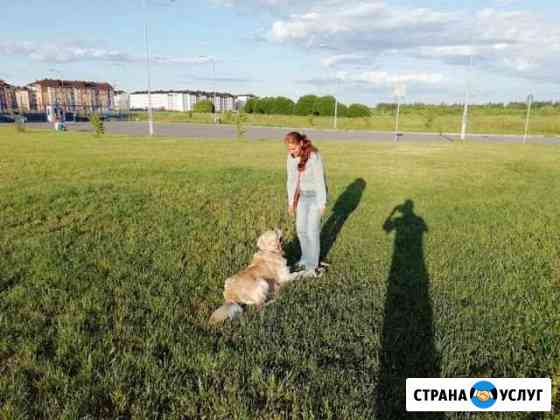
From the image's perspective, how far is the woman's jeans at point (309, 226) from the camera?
5.01m

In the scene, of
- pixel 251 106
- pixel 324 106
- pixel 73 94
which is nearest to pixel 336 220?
pixel 324 106

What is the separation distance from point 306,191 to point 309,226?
0.47 metres

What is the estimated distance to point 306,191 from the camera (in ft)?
16.4

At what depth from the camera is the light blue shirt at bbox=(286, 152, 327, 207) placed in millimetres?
4781

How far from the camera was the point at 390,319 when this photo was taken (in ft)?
13.5

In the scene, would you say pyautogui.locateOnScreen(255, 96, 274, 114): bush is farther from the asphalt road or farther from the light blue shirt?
the light blue shirt

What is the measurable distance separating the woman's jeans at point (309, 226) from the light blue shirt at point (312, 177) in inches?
3.8

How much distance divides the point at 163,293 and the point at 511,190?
10.9m

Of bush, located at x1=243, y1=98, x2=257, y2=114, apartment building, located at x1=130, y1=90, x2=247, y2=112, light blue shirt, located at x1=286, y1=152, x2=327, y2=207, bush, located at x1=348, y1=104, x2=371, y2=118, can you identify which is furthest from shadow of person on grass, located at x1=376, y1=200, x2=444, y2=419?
apartment building, located at x1=130, y1=90, x2=247, y2=112

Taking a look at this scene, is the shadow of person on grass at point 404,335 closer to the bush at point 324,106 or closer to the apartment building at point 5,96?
the bush at point 324,106

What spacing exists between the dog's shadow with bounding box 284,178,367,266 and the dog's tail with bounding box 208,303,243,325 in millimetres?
1905

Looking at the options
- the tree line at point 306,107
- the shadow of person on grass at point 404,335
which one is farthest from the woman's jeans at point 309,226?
the tree line at point 306,107

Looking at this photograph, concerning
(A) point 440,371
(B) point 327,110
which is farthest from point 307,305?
(B) point 327,110

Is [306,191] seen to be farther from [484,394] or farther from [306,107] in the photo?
[306,107]
